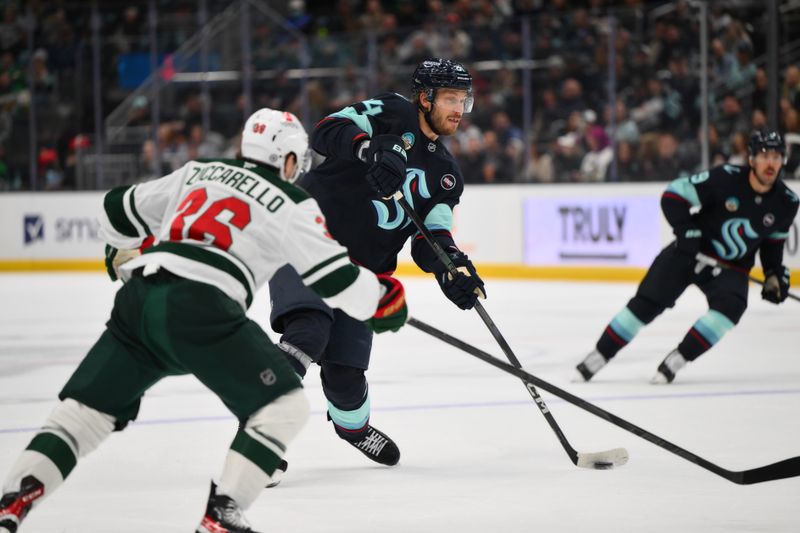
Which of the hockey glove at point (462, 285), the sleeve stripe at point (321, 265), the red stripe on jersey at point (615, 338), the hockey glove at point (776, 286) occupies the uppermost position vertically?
the sleeve stripe at point (321, 265)

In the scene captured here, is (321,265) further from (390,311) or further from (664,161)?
(664,161)

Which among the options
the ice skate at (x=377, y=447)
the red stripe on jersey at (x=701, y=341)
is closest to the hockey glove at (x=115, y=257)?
the ice skate at (x=377, y=447)

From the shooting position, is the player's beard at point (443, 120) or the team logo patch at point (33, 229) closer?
the player's beard at point (443, 120)

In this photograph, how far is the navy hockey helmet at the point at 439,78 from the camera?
3701mm

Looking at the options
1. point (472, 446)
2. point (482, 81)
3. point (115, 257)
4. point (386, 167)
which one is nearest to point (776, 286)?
point (472, 446)

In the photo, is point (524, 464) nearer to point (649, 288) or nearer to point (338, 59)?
point (649, 288)

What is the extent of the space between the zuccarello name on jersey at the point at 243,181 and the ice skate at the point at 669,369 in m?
3.09

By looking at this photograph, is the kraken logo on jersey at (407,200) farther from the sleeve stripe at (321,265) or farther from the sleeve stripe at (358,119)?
the sleeve stripe at (321,265)

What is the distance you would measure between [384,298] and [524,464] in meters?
1.07

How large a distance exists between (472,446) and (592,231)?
6387 millimetres

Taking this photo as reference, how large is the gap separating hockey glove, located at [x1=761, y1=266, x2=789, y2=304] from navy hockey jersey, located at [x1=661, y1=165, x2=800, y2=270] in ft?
0.41

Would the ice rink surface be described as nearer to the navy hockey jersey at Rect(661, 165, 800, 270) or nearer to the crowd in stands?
the navy hockey jersey at Rect(661, 165, 800, 270)

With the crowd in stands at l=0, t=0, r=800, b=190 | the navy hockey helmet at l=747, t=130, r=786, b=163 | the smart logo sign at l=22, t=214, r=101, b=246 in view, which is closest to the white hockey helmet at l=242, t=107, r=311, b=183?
the navy hockey helmet at l=747, t=130, r=786, b=163

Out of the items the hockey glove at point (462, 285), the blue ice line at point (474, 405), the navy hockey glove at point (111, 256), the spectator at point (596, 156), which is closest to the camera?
the navy hockey glove at point (111, 256)
